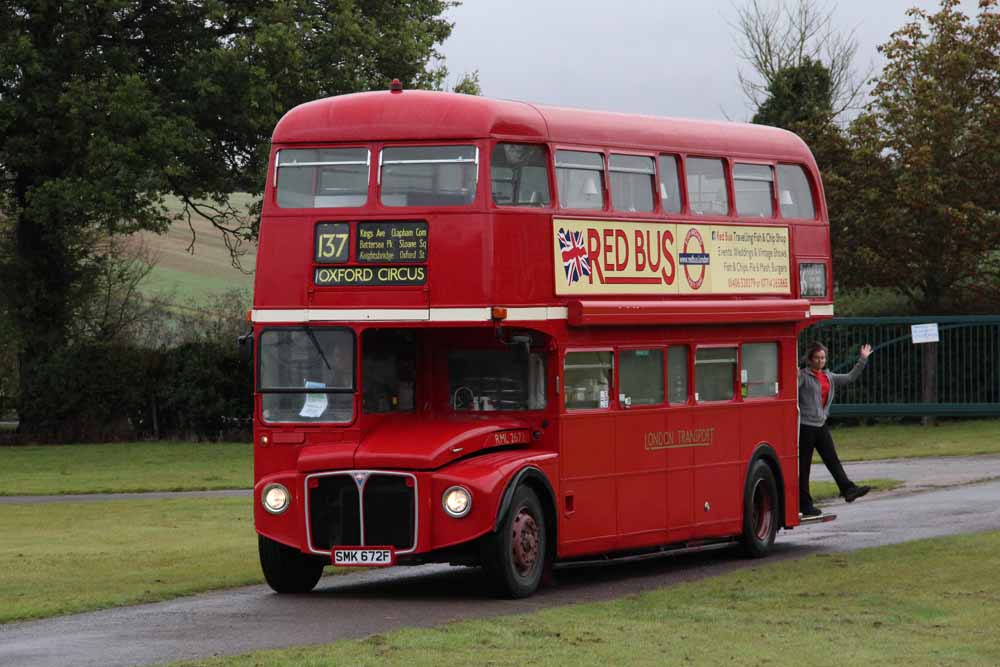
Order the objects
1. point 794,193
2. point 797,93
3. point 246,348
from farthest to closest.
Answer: point 797,93, point 794,193, point 246,348

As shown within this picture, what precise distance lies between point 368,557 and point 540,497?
1634 millimetres

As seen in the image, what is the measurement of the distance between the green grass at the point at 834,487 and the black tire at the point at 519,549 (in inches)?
420

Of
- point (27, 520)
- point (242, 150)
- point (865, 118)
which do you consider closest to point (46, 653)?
point (27, 520)

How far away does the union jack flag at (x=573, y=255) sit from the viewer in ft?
54.5

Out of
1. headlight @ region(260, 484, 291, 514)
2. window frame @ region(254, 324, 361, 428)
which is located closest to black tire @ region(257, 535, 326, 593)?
headlight @ region(260, 484, 291, 514)

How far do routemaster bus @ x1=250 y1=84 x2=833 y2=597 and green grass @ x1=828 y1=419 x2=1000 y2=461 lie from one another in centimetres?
1600

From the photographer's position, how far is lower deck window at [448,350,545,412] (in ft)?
54.6

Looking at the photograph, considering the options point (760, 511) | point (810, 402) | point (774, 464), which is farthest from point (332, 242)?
point (810, 402)

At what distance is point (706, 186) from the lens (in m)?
19.0

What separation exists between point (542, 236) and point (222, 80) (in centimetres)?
2356

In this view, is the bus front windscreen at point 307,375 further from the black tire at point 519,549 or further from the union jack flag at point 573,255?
the union jack flag at point 573,255

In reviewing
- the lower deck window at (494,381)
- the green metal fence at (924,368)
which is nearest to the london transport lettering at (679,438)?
the lower deck window at (494,381)

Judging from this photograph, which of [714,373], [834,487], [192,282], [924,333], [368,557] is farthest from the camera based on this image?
[192,282]

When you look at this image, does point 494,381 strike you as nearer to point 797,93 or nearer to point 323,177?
point 323,177
